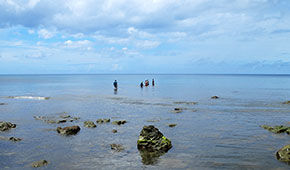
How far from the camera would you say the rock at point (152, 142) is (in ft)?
55.1

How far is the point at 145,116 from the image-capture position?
2997cm

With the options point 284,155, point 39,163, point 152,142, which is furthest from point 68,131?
point 284,155

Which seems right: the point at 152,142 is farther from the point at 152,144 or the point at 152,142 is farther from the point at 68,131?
the point at 68,131

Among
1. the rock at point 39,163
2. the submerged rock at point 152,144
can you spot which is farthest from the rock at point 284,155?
the rock at point 39,163

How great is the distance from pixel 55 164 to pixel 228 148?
10.9 metres

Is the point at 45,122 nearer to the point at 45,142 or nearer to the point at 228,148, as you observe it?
the point at 45,142

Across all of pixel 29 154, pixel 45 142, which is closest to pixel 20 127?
pixel 45 142

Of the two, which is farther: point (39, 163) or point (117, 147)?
point (117, 147)

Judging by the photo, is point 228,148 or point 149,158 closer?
point 149,158

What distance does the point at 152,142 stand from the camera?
55.7 ft

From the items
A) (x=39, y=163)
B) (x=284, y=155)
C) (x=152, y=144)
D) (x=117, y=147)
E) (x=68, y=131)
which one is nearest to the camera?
(x=39, y=163)

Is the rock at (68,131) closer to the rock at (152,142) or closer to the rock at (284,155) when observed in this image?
the rock at (152,142)

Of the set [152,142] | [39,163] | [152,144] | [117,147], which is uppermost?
[152,142]

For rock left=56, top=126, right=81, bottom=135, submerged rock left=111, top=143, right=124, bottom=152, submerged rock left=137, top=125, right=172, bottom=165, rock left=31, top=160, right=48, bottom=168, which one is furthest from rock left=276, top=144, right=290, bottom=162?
rock left=56, top=126, right=81, bottom=135
